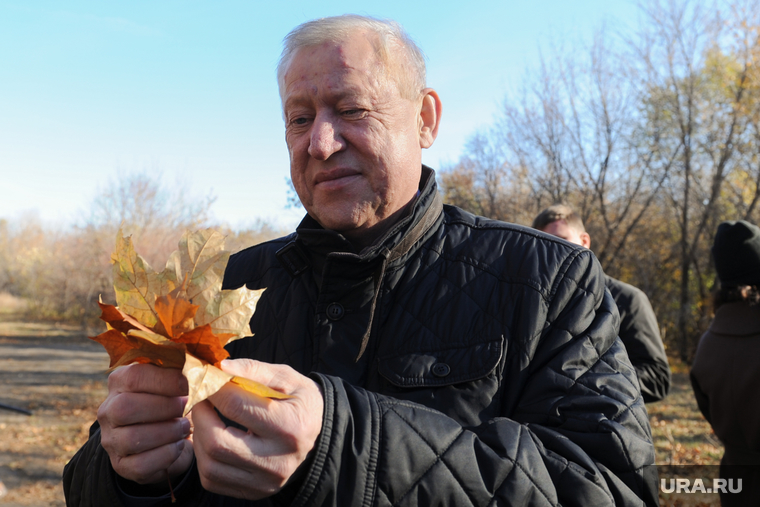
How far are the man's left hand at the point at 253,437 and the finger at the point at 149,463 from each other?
0.24 metres

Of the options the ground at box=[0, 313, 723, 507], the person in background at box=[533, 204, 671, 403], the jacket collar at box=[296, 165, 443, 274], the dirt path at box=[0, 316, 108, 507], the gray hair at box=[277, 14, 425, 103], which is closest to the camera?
the jacket collar at box=[296, 165, 443, 274]

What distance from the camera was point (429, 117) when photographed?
2.00m

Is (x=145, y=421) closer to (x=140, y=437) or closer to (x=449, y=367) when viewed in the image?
(x=140, y=437)

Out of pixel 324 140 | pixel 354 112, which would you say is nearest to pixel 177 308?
pixel 324 140

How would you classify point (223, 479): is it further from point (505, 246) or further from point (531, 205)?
point (531, 205)

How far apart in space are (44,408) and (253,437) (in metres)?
14.0

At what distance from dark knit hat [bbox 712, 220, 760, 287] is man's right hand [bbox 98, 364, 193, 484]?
386 cm

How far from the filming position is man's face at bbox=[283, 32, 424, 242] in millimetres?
1657

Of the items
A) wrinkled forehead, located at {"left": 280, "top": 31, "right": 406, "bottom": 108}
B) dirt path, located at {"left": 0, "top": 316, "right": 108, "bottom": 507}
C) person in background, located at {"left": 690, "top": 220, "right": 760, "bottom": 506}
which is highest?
wrinkled forehead, located at {"left": 280, "top": 31, "right": 406, "bottom": 108}

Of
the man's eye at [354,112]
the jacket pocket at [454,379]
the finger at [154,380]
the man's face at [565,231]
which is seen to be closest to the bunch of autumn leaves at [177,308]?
the finger at [154,380]

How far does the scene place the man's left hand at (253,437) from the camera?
96 centimetres

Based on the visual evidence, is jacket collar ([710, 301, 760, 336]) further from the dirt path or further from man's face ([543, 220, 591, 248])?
the dirt path

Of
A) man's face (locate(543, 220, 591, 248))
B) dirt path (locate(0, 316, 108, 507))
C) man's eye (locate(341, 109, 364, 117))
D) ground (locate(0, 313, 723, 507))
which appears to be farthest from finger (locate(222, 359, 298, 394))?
dirt path (locate(0, 316, 108, 507))

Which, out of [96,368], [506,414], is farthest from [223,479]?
[96,368]
